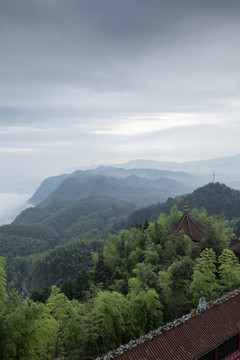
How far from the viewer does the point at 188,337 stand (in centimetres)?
1211

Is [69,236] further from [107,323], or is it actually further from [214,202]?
[107,323]

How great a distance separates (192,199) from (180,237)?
8733cm

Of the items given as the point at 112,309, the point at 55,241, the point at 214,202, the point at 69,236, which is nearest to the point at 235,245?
the point at 112,309

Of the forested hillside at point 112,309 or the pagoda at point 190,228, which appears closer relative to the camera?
the forested hillside at point 112,309

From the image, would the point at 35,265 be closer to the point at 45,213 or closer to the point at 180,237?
the point at 180,237

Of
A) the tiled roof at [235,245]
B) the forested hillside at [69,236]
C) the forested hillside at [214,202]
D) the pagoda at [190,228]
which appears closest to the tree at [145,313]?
the pagoda at [190,228]

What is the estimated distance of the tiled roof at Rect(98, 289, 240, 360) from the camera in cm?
1110

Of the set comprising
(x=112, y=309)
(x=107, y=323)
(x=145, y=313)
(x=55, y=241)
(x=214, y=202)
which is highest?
(x=112, y=309)

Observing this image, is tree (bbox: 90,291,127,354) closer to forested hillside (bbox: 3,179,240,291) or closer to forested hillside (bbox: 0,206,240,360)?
forested hillside (bbox: 0,206,240,360)

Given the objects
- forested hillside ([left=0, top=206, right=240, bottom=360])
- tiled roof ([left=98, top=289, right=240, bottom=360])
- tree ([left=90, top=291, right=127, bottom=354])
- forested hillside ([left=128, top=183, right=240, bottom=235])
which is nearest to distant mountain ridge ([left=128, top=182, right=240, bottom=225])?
forested hillside ([left=128, top=183, right=240, bottom=235])

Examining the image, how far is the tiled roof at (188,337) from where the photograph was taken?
11102 millimetres

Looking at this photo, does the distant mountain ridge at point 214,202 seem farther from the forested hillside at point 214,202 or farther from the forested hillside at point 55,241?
the forested hillside at point 55,241

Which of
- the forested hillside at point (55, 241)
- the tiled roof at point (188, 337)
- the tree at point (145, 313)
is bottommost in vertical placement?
the forested hillside at point (55, 241)

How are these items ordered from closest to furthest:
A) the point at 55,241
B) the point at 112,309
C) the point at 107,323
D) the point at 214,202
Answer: the point at 107,323 < the point at 112,309 < the point at 214,202 < the point at 55,241
